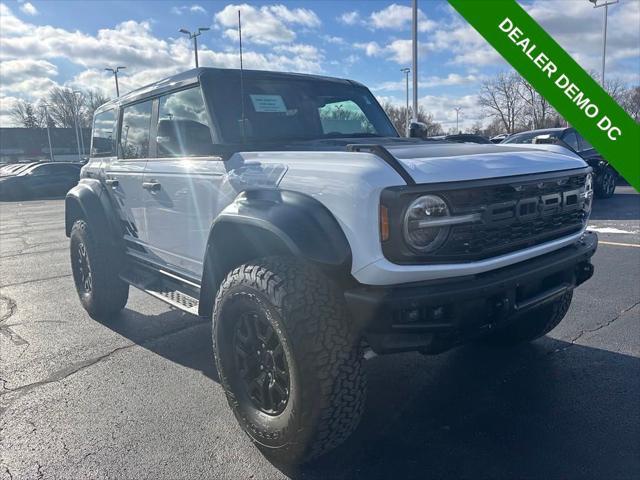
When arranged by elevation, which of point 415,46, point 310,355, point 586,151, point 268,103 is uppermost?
point 415,46

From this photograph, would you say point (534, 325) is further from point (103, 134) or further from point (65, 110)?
point (65, 110)

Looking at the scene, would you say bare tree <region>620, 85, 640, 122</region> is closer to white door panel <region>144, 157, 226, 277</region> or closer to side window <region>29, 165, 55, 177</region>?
side window <region>29, 165, 55, 177</region>

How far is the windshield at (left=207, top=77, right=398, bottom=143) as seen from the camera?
3.45 metres

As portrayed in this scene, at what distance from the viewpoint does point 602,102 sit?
418 centimetres

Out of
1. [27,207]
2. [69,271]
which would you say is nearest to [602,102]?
[69,271]

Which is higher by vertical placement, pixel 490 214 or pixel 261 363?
pixel 490 214

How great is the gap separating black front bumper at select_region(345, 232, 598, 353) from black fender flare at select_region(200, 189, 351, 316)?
0.23 m

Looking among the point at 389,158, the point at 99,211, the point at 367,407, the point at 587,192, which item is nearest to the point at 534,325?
the point at 587,192

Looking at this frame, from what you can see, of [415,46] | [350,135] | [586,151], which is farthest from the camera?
[415,46]

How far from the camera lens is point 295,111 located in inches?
149

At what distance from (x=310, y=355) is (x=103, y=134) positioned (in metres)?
3.92

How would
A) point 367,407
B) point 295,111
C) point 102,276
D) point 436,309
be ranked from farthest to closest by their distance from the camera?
point 102,276 < point 295,111 < point 367,407 < point 436,309

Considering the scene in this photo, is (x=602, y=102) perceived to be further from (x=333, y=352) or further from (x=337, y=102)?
(x=333, y=352)

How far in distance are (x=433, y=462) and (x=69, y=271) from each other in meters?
6.32
